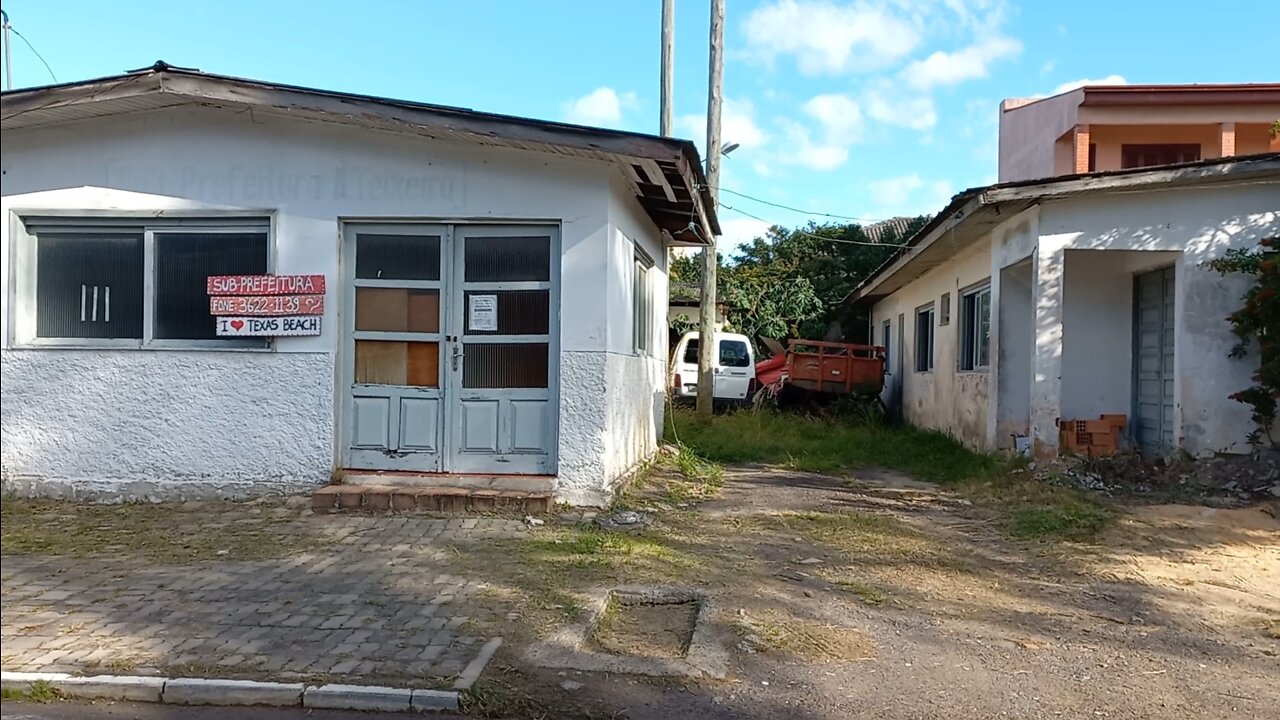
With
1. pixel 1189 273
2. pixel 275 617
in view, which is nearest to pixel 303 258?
pixel 275 617

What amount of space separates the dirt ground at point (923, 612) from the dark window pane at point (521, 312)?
1831 mm

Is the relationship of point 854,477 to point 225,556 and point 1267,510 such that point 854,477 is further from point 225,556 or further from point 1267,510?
point 225,556

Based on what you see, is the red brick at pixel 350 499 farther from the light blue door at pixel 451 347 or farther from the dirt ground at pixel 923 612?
the dirt ground at pixel 923 612

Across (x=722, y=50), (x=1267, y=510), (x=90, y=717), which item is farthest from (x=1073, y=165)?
(x=90, y=717)

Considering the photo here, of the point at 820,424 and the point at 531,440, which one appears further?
the point at 820,424

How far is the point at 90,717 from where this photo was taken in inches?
149

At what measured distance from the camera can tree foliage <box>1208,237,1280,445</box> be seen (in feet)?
28.8

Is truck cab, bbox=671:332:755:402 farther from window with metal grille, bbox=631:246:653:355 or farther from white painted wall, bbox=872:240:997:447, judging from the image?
window with metal grille, bbox=631:246:653:355

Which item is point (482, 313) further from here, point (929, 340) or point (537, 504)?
point (929, 340)

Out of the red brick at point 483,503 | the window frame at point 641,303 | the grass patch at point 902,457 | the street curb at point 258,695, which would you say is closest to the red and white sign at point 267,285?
the red brick at point 483,503

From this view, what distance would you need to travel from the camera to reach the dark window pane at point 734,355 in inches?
740

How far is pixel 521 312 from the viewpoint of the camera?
26.7 feet

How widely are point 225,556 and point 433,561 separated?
1381 mm

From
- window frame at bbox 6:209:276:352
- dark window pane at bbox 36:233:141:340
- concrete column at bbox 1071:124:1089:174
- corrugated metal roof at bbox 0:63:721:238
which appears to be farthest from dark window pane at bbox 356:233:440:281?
concrete column at bbox 1071:124:1089:174
